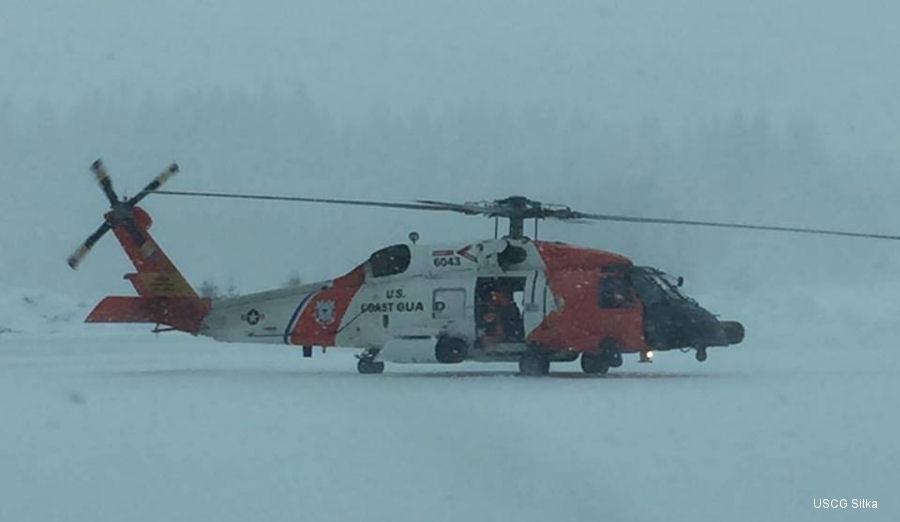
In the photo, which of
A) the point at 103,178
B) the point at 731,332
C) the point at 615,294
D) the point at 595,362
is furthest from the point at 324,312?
the point at 731,332

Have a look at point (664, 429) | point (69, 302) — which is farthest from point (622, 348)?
point (69, 302)

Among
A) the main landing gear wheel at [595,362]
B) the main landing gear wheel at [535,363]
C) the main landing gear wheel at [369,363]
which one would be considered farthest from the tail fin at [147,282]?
the main landing gear wheel at [595,362]

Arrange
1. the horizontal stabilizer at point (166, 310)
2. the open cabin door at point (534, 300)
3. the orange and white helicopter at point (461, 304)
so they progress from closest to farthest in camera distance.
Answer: the orange and white helicopter at point (461, 304)
the open cabin door at point (534, 300)
the horizontal stabilizer at point (166, 310)

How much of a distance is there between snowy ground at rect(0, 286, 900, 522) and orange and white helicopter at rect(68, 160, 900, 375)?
2.59 feet

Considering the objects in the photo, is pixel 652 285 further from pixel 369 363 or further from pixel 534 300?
pixel 369 363

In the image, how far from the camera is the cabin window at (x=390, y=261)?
17.5m

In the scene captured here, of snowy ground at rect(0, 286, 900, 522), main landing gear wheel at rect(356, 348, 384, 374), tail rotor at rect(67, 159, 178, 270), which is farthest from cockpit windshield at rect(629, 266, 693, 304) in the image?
tail rotor at rect(67, 159, 178, 270)

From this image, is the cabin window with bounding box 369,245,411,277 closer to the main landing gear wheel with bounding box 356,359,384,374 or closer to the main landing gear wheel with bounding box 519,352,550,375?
the main landing gear wheel with bounding box 356,359,384,374

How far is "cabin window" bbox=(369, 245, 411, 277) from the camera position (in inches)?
690

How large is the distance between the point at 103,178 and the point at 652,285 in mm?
7364

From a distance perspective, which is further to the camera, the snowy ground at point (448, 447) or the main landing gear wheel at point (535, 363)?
the main landing gear wheel at point (535, 363)

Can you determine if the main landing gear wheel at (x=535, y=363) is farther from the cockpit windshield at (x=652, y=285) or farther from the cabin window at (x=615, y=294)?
the cockpit windshield at (x=652, y=285)

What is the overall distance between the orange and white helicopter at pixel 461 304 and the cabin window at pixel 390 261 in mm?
13

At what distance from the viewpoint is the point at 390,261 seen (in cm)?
1762
